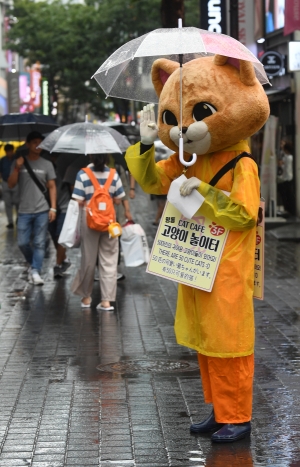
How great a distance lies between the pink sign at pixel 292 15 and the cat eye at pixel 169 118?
11.8 m

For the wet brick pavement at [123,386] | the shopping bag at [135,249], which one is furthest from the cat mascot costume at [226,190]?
the shopping bag at [135,249]

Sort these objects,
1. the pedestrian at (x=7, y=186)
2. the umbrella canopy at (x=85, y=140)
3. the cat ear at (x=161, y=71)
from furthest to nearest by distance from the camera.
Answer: the pedestrian at (x=7, y=186)
the umbrella canopy at (x=85, y=140)
the cat ear at (x=161, y=71)

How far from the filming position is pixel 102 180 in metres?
10.6

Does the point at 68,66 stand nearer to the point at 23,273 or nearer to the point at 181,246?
the point at 23,273

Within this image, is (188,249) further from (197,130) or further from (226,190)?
(197,130)

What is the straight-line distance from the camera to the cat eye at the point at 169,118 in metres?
5.86

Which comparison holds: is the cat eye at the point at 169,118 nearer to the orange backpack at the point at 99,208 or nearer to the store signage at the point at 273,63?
the orange backpack at the point at 99,208

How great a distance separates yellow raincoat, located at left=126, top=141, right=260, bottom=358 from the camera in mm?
5617

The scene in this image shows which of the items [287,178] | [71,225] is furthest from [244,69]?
[287,178]

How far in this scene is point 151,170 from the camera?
5945 mm

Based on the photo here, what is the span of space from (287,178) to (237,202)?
1542 cm

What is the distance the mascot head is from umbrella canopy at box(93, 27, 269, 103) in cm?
13

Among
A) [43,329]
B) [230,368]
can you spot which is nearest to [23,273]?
[43,329]

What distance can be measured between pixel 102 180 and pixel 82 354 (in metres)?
2.79
